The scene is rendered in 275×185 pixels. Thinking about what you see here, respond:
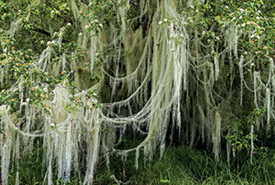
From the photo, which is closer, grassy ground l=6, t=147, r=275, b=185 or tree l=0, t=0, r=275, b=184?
tree l=0, t=0, r=275, b=184

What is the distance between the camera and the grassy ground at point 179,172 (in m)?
3.92

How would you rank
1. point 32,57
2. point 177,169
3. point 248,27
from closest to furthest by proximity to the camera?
1. point 248,27
2. point 32,57
3. point 177,169

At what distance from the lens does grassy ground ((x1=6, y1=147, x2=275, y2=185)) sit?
3.92 m

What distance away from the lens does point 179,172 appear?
4.20 meters

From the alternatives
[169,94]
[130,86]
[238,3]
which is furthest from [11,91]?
[238,3]

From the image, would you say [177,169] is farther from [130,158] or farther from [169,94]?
[169,94]

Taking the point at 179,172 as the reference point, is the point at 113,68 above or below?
above

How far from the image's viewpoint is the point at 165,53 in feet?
11.4

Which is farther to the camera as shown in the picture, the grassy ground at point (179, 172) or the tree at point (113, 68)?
the grassy ground at point (179, 172)

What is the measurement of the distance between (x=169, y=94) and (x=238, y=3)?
1379 mm

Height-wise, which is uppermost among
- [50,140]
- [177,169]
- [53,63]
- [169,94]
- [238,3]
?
[238,3]

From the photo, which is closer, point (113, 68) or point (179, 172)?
point (179, 172)

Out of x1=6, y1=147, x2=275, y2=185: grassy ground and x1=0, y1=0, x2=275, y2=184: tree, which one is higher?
x1=0, y1=0, x2=275, y2=184: tree

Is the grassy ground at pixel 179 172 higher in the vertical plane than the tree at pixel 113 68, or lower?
lower
